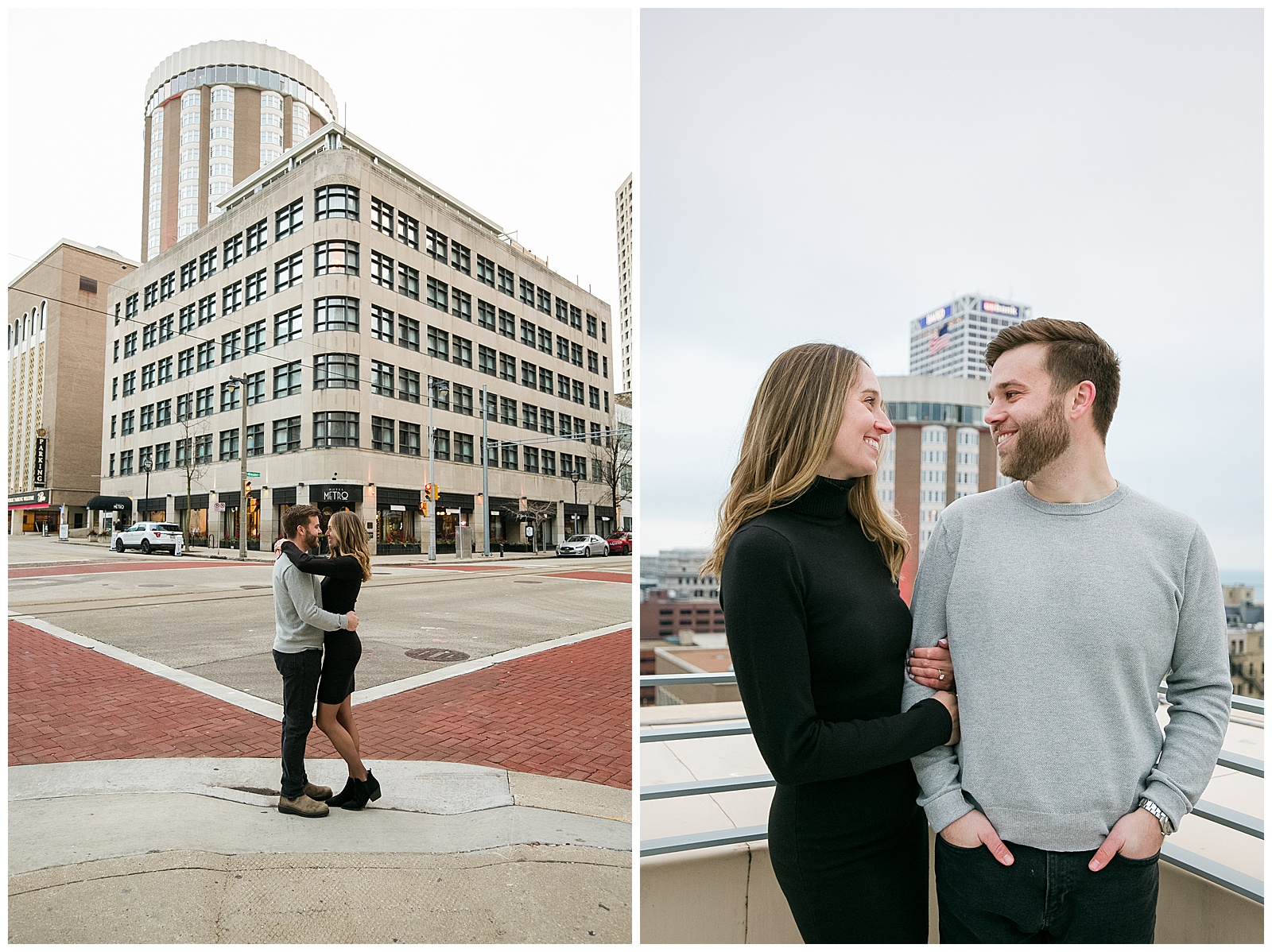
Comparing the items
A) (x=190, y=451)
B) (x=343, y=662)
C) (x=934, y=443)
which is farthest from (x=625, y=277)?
(x=934, y=443)

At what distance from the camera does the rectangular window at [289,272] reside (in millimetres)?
3529

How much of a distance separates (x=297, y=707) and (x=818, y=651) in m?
2.37

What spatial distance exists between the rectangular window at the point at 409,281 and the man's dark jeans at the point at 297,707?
6.07ft

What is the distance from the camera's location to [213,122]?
3.33 m

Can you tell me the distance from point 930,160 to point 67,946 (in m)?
4.75

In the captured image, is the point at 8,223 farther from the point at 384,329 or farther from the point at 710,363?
the point at 710,363

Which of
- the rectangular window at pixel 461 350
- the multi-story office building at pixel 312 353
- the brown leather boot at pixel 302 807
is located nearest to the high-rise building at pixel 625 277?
the multi-story office building at pixel 312 353

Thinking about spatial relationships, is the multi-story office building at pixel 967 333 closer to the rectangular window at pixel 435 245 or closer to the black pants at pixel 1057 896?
the rectangular window at pixel 435 245

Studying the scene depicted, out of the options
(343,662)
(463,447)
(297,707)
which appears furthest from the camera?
(463,447)

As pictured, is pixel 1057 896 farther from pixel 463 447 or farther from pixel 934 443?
pixel 934 443

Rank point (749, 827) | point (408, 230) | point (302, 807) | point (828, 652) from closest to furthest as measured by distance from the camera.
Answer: point (828, 652)
point (749, 827)
point (302, 807)
point (408, 230)

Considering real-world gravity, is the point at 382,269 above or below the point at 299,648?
above

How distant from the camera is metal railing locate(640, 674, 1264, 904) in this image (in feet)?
6.29

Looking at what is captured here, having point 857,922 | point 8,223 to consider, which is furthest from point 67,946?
point 8,223
